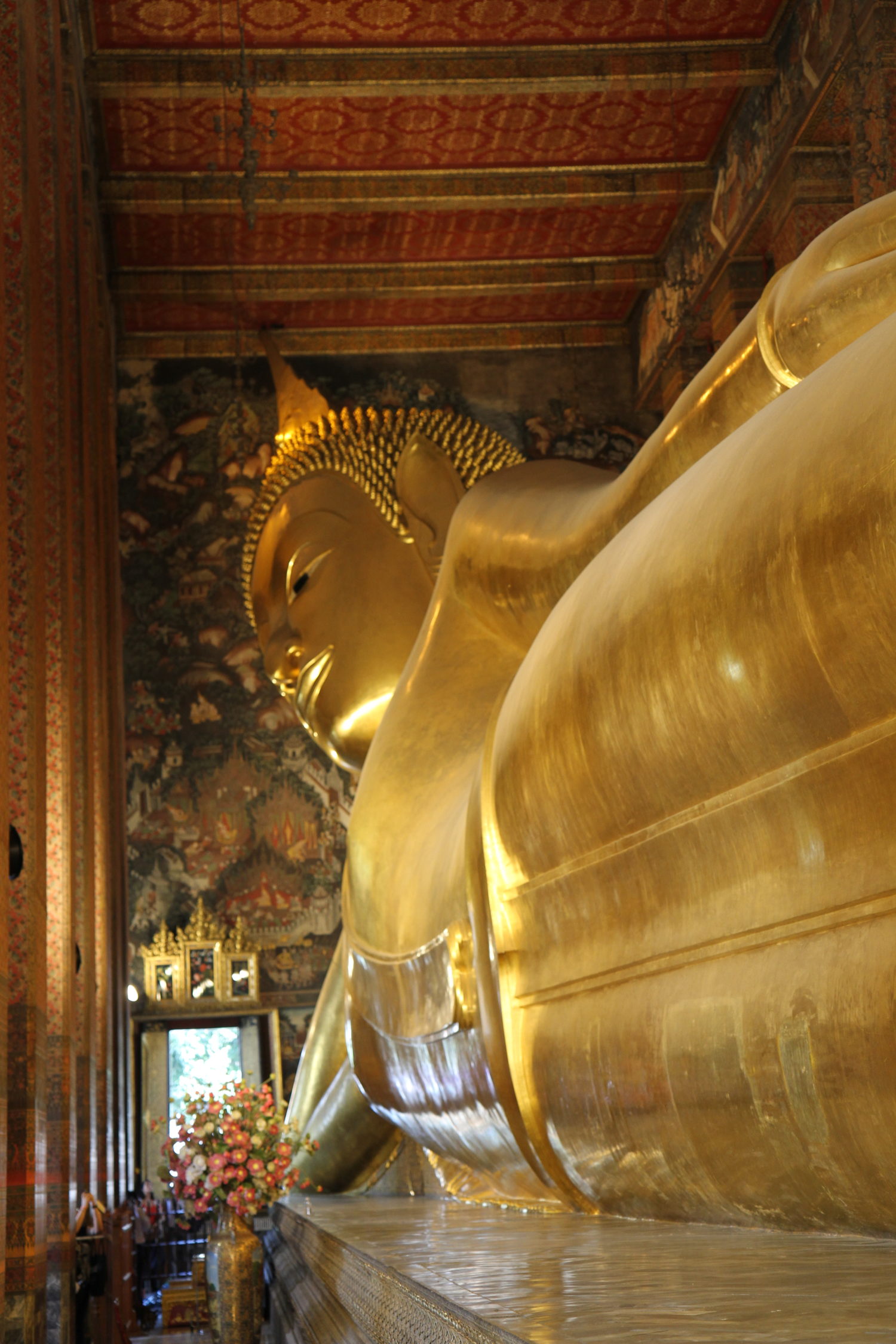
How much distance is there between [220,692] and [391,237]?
3.79 meters

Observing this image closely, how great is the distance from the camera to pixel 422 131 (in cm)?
948

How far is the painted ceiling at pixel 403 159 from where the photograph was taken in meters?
8.50

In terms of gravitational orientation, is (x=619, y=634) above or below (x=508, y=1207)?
above

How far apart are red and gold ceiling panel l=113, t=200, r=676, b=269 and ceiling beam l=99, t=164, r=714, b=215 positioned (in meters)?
0.18

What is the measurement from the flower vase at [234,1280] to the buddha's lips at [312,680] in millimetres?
1658

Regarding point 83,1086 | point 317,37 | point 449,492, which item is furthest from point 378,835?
point 317,37

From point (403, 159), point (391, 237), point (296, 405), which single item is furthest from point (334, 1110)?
point (391, 237)

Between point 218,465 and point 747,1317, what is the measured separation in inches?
425

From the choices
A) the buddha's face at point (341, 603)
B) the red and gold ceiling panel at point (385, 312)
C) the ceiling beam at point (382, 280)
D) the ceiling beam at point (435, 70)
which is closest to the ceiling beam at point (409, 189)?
the ceiling beam at point (382, 280)

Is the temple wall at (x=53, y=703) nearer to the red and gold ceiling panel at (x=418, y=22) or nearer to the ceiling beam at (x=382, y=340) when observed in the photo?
the red and gold ceiling panel at (x=418, y=22)

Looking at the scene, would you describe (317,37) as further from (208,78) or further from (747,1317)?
(747,1317)

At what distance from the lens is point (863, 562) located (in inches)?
50.1

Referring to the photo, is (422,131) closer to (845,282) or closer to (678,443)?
Answer: (678,443)

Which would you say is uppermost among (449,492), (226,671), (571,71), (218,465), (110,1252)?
(571,71)
